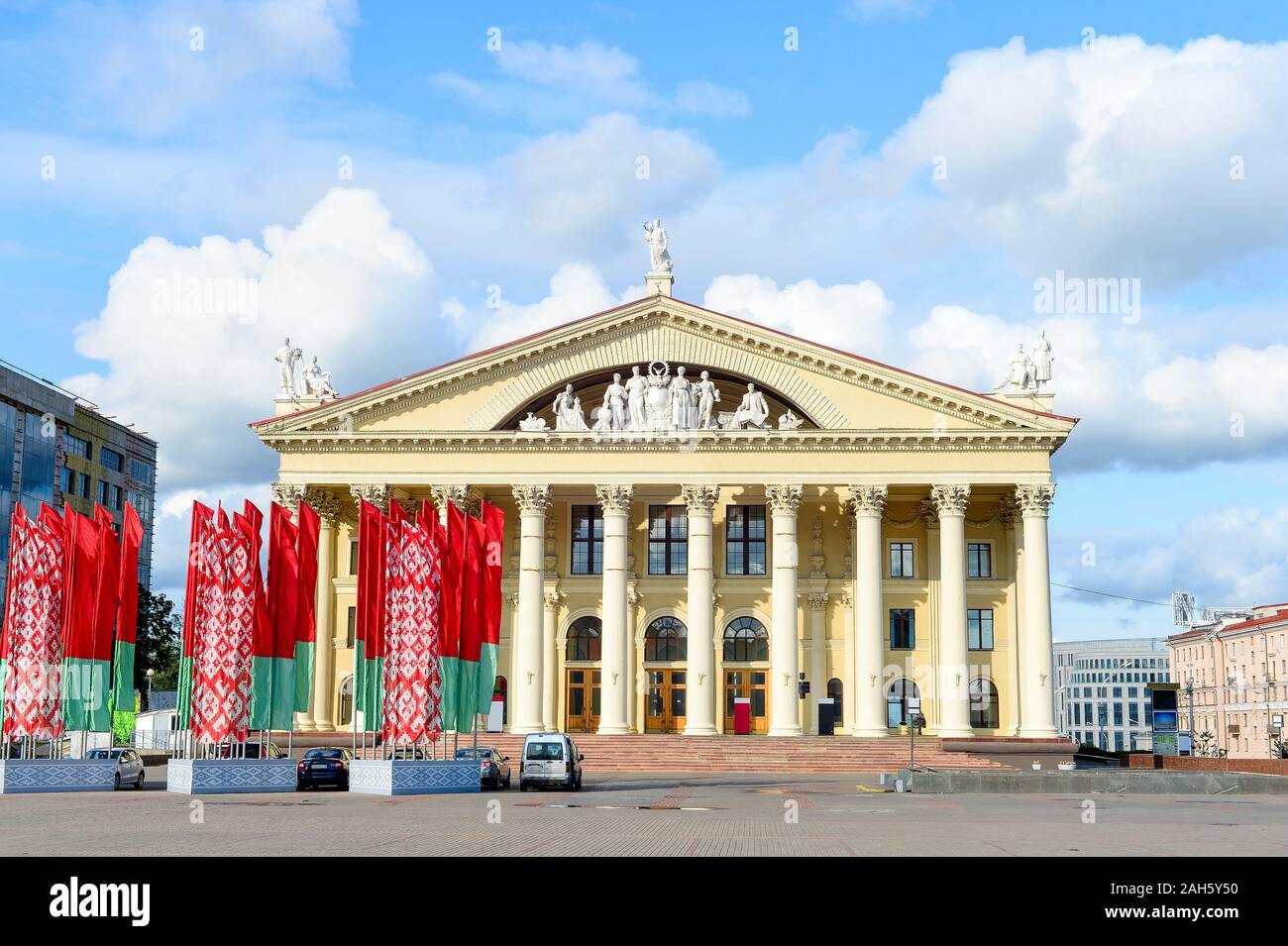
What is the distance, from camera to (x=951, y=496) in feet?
189

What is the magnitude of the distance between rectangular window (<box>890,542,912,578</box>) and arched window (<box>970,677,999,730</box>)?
552cm

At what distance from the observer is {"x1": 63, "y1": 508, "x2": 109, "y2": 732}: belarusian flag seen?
3759cm

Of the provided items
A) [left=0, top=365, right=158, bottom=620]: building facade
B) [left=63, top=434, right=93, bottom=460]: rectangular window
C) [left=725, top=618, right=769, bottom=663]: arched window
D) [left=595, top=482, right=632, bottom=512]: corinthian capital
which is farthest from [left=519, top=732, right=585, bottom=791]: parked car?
[left=63, top=434, right=93, bottom=460]: rectangular window

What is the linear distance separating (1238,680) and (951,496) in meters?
76.9

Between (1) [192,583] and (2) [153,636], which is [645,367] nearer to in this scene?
(1) [192,583]

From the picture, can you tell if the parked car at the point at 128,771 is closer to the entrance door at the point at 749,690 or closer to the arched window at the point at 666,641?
the arched window at the point at 666,641

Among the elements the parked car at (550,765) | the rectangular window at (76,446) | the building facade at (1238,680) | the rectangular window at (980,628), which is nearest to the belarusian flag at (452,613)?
the parked car at (550,765)

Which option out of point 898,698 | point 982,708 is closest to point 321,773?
point 898,698

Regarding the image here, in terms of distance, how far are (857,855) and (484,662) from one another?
21.1 metres

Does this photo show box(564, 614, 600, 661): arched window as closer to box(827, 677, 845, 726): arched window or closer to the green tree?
box(827, 677, 845, 726): arched window

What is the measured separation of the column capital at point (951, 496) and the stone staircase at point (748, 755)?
948 cm
